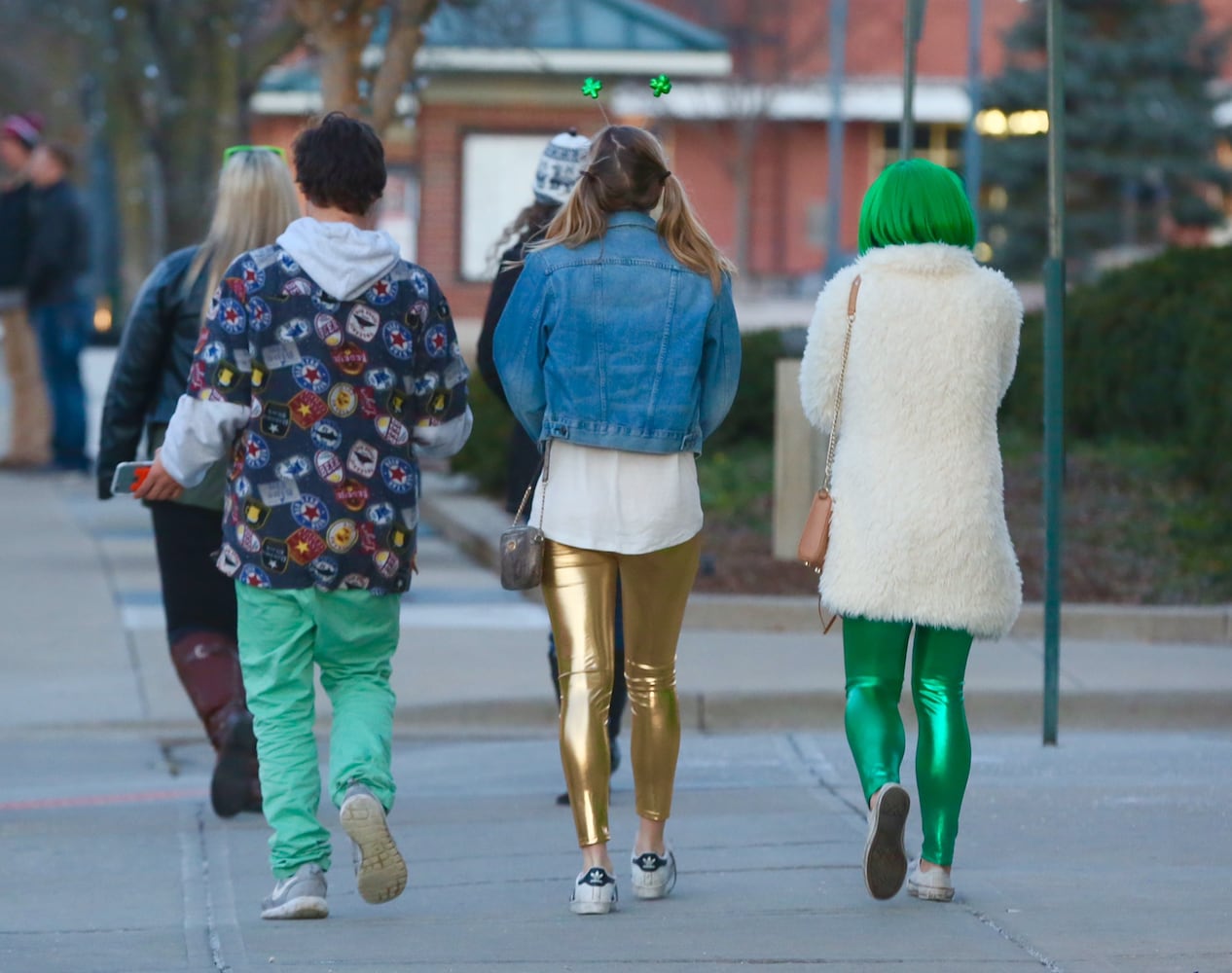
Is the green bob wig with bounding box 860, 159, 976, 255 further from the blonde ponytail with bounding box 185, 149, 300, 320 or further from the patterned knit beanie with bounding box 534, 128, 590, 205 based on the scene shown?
the blonde ponytail with bounding box 185, 149, 300, 320

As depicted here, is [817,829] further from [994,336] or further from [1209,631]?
[1209,631]

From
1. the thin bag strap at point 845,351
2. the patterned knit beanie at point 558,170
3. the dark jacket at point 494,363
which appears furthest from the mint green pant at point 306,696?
the patterned knit beanie at point 558,170

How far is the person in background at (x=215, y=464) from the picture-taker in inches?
242

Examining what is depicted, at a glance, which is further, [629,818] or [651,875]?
[629,818]

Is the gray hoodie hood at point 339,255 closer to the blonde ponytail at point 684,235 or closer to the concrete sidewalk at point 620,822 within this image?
the blonde ponytail at point 684,235

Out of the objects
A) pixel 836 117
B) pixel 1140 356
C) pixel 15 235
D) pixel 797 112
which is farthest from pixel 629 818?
pixel 797 112

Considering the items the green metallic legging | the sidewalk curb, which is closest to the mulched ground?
the sidewalk curb

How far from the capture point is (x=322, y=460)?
499 cm

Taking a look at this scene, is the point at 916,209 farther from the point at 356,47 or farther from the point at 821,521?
the point at 356,47

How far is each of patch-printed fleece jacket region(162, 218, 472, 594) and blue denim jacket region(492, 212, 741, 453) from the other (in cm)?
32

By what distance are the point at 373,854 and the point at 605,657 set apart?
73 cm

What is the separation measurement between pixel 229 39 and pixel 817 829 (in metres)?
13.3

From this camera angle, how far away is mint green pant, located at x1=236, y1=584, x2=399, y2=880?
200 inches

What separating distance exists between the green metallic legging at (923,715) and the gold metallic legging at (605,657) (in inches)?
16.9
